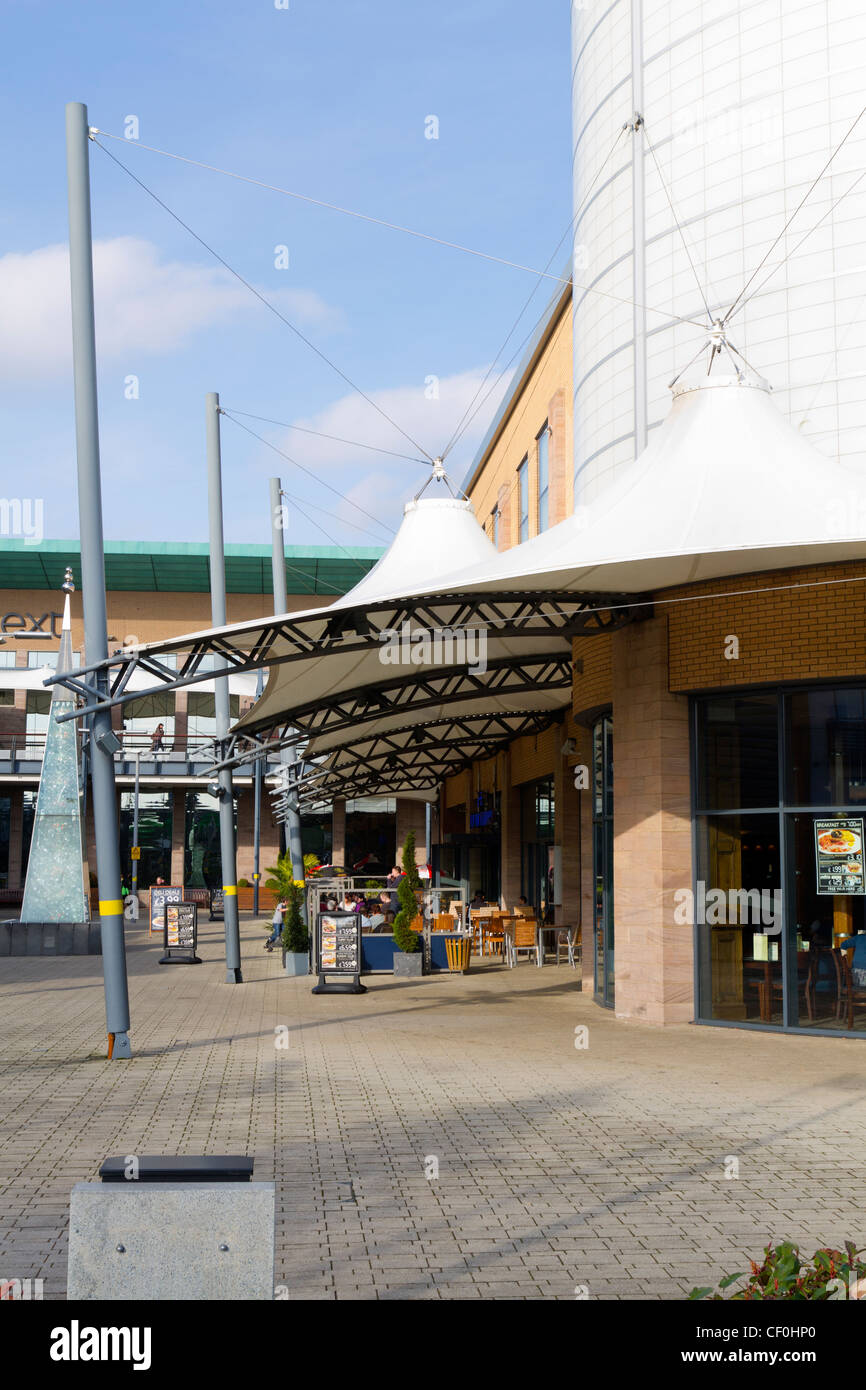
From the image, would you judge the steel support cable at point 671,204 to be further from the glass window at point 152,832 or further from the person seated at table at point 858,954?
the glass window at point 152,832

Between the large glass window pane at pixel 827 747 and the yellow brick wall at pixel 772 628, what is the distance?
1.24 ft

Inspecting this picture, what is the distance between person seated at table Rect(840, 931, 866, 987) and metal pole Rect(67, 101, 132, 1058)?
7.44 metres

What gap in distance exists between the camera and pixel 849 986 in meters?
14.4

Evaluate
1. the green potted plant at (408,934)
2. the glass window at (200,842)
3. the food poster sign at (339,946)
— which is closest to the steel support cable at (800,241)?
the food poster sign at (339,946)

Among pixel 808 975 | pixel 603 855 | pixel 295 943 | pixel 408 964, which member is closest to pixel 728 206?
pixel 603 855

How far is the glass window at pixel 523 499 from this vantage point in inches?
1208

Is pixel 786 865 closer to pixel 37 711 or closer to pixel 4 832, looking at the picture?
pixel 4 832

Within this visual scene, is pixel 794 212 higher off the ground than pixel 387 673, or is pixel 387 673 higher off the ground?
pixel 794 212

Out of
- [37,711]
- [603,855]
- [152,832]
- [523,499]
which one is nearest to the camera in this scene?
[603,855]

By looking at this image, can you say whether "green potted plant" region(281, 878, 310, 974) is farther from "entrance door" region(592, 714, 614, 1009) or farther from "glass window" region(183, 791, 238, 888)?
"glass window" region(183, 791, 238, 888)

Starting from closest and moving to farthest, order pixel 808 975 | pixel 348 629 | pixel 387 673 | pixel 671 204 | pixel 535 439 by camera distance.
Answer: pixel 808 975 → pixel 348 629 → pixel 671 204 → pixel 387 673 → pixel 535 439

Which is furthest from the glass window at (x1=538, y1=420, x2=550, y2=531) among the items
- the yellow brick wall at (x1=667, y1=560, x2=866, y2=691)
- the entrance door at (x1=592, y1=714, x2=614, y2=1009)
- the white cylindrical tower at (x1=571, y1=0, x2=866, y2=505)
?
the yellow brick wall at (x1=667, y1=560, x2=866, y2=691)

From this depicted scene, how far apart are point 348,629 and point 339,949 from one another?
6529 millimetres
